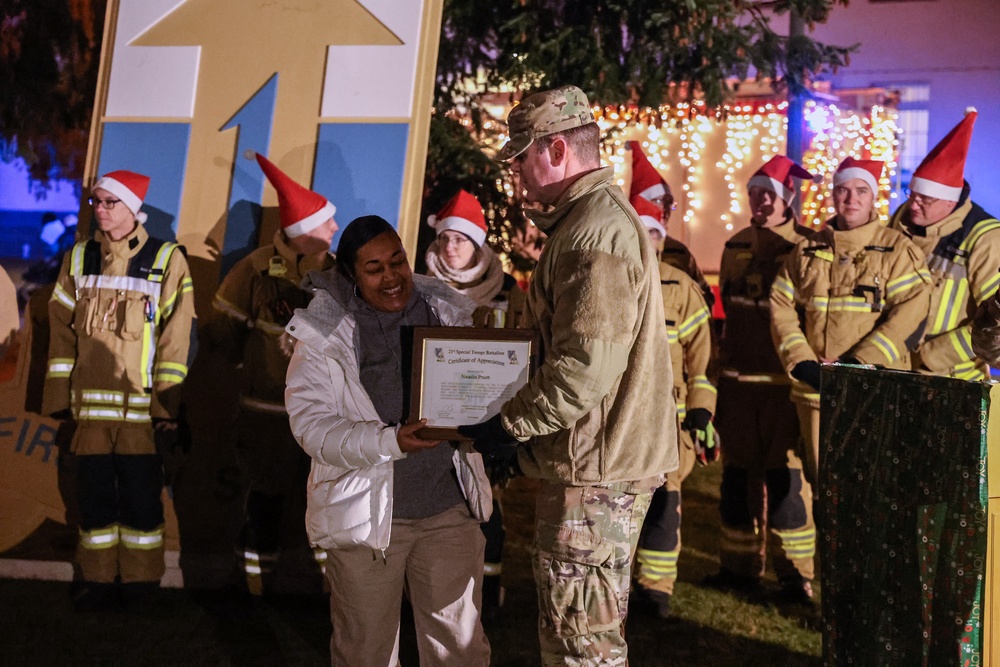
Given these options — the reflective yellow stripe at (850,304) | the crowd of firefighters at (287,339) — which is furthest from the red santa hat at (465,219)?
the reflective yellow stripe at (850,304)

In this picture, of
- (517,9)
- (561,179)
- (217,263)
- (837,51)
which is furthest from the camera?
(837,51)

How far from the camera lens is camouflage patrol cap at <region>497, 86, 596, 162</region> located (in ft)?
10.1

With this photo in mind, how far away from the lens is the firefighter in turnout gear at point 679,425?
18.2ft

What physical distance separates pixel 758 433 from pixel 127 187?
4.22m

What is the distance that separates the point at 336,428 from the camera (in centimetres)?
314

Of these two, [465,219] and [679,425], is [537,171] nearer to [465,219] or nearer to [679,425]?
[465,219]

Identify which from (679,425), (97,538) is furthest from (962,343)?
(97,538)

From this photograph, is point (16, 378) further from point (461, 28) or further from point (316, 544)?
point (461, 28)

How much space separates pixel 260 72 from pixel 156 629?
3474 millimetres

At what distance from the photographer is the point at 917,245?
5.54 m

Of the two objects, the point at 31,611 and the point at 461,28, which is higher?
the point at 461,28

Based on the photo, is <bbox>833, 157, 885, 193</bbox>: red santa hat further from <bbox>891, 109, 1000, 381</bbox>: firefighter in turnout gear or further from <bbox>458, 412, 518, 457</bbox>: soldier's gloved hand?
<bbox>458, 412, 518, 457</bbox>: soldier's gloved hand

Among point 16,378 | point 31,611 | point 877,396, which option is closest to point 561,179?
point 877,396

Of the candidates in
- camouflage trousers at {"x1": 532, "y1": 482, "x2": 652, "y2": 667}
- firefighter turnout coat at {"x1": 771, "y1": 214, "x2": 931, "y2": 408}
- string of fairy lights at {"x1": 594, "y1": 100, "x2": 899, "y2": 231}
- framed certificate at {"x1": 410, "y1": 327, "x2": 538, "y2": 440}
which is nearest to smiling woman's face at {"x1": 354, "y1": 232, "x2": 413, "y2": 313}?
framed certificate at {"x1": 410, "y1": 327, "x2": 538, "y2": 440}
